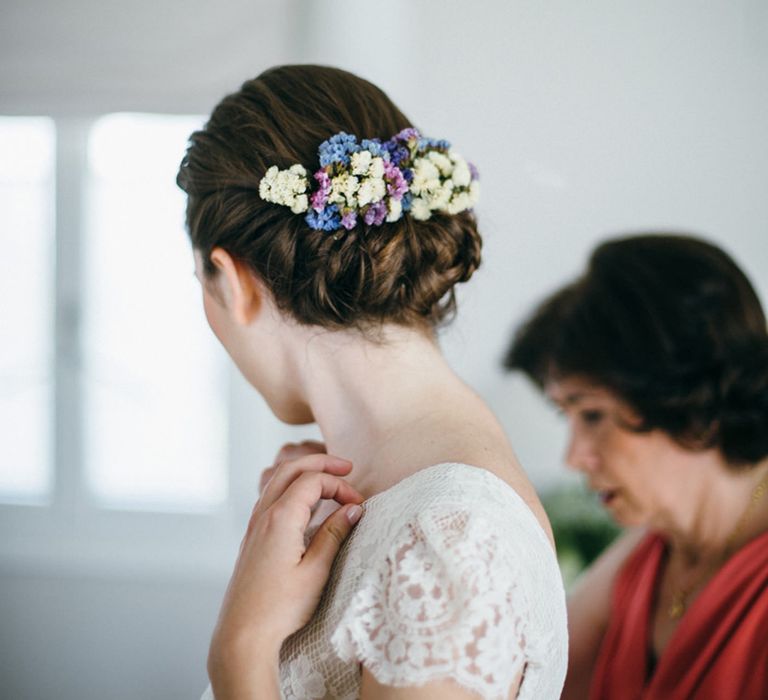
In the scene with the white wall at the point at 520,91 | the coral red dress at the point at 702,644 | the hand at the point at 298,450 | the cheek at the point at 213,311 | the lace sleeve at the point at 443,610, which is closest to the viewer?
the lace sleeve at the point at 443,610

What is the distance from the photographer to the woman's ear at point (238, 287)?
0.86m

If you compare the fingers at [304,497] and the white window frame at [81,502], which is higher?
the fingers at [304,497]

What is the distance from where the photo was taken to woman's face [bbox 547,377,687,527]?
1439mm

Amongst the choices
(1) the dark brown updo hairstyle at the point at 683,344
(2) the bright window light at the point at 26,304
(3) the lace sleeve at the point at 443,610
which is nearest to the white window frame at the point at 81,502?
(2) the bright window light at the point at 26,304

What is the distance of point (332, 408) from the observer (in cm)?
88

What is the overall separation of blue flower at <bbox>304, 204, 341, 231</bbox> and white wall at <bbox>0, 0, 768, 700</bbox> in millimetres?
1251

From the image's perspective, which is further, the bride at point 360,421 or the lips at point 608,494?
the lips at point 608,494

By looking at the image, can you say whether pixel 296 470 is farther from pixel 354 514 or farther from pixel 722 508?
pixel 722 508

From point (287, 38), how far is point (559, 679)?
1.80 meters

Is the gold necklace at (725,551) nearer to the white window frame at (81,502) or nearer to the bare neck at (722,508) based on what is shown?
the bare neck at (722,508)

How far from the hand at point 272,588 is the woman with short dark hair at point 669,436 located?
85cm

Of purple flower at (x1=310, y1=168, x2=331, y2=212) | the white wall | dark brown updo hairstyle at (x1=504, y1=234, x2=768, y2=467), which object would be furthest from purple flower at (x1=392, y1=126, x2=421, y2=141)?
the white wall

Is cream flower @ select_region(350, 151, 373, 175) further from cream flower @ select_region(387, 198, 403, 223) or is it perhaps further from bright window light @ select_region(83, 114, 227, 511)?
bright window light @ select_region(83, 114, 227, 511)

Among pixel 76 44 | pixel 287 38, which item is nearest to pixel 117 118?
pixel 76 44
